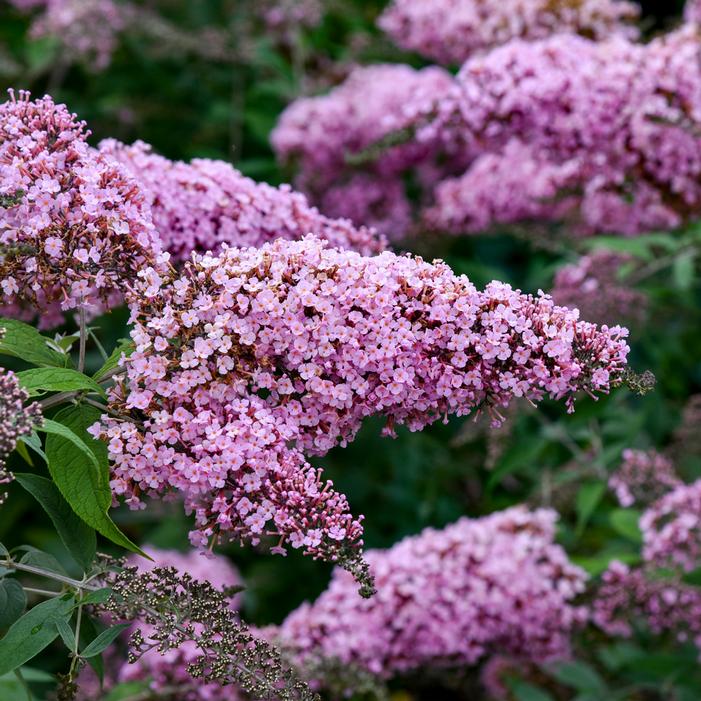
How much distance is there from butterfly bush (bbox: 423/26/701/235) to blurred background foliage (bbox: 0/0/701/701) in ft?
0.95

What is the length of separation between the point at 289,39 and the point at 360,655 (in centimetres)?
344

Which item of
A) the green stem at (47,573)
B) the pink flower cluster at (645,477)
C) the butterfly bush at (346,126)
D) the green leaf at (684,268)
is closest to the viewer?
the green stem at (47,573)

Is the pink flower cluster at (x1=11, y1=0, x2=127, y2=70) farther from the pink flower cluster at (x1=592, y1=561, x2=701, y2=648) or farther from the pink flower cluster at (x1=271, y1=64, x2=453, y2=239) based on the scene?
the pink flower cluster at (x1=592, y1=561, x2=701, y2=648)

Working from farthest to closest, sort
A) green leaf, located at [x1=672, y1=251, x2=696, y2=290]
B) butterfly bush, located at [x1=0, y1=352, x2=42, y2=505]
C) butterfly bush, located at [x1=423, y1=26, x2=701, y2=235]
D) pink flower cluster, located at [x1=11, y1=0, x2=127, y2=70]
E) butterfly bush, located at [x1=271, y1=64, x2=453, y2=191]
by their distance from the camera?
pink flower cluster, located at [x1=11, y1=0, x2=127, y2=70] < butterfly bush, located at [x1=271, y1=64, x2=453, y2=191] < green leaf, located at [x1=672, y1=251, x2=696, y2=290] < butterfly bush, located at [x1=423, y1=26, x2=701, y2=235] < butterfly bush, located at [x1=0, y1=352, x2=42, y2=505]

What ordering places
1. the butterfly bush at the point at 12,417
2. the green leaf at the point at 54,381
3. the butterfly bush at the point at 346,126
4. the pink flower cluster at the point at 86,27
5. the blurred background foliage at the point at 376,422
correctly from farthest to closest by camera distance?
1. the pink flower cluster at the point at 86,27
2. the butterfly bush at the point at 346,126
3. the blurred background foliage at the point at 376,422
4. the green leaf at the point at 54,381
5. the butterfly bush at the point at 12,417

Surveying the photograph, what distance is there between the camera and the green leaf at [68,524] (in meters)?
1.98

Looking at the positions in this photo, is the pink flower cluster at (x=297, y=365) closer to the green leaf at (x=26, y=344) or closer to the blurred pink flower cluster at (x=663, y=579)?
the green leaf at (x=26, y=344)

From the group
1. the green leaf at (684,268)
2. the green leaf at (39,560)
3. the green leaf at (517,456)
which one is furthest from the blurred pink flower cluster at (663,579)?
the green leaf at (39,560)

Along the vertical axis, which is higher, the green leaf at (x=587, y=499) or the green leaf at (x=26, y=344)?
the green leaf at (x=587, y=499)

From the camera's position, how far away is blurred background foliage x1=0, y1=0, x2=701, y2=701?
3.89 metres

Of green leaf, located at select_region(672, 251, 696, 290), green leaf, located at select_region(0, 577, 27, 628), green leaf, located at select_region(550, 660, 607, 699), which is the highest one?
green leaf, located at select_region(672, 251, 696, 290)

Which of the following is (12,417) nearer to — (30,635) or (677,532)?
(30,635)

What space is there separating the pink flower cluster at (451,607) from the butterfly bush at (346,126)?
189 cm

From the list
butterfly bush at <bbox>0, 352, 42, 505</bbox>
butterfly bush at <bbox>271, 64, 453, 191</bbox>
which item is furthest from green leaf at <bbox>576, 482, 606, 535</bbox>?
butterfly bush at <bbox>0, 352, 42, 505</bbox>
